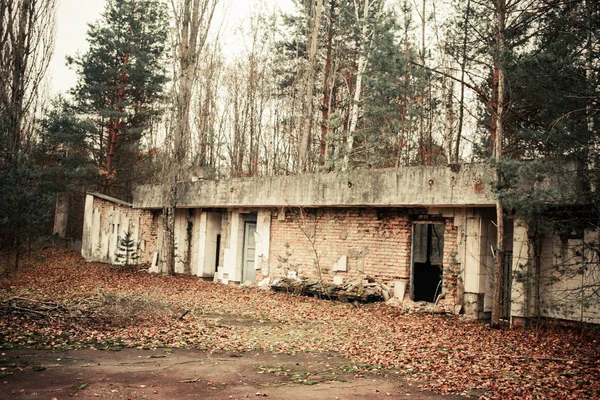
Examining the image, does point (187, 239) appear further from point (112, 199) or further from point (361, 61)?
point (361, 61)

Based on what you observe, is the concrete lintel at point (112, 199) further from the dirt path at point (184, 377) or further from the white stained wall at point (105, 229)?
the dirt path at point (184, 377)

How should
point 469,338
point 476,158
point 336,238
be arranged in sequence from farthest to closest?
point 476,158 → point 336,238 → point 469,338

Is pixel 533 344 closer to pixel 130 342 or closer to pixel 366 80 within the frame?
pixel 130 342

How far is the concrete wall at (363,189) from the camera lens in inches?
404

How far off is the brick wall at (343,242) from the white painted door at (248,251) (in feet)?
4.90

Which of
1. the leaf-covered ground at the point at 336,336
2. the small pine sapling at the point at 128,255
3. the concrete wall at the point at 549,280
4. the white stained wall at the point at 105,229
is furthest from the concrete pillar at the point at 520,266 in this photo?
the white stained wall at the point at 105,229

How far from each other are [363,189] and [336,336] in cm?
445

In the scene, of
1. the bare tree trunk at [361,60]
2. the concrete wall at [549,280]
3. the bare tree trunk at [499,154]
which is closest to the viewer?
the concrete wall at [549,280]

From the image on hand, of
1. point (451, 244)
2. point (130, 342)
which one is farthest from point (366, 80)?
point (130, 342)

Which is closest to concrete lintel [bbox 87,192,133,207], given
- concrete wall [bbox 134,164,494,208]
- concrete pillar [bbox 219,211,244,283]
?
concrete wall [bbox 134,164,494,208]

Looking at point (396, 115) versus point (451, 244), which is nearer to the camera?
point (451, 244)

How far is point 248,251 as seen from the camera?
55.6ft

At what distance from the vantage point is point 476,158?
16016mm

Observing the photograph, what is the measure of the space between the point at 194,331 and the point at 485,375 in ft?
15.7
